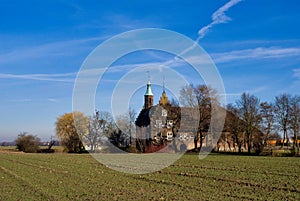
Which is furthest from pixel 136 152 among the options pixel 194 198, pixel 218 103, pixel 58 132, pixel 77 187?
pixel 194 198

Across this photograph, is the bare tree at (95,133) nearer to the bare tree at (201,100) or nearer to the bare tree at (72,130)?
the bare tree at (72,130)

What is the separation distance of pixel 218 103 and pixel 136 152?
18939mm

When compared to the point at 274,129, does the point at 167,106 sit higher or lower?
higher

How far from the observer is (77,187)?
1877cm

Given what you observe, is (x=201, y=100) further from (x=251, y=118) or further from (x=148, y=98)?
(x=148, y=98)

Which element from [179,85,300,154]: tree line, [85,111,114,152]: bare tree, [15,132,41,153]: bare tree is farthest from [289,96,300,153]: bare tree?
[15,132,41,153]: bare tree

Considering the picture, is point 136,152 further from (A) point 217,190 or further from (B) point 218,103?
(A) point 217,190

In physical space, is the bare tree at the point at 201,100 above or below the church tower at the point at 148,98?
below

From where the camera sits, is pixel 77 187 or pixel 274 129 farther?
pixel 274 129

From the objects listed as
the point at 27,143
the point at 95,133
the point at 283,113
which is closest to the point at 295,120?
the point at 283,113

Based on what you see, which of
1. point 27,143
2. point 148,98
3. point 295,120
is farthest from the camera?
point 148,98

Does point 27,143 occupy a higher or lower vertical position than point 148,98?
lower

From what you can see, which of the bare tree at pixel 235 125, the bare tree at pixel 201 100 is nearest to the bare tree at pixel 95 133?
the bare tree at pixel 201 100

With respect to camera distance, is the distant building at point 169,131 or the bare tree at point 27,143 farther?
the bare tree at point 27,143
